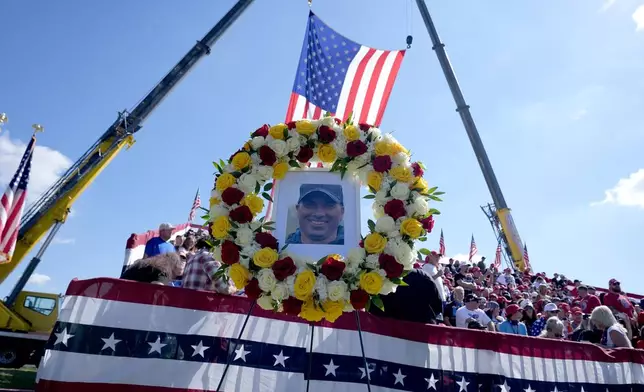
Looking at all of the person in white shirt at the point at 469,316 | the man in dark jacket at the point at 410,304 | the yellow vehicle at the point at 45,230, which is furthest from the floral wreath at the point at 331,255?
the yellow vehicle at the point at 45,230

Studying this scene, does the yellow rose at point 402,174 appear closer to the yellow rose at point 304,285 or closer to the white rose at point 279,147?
the white rose at point 279,147

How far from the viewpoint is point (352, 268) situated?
359 centimetres

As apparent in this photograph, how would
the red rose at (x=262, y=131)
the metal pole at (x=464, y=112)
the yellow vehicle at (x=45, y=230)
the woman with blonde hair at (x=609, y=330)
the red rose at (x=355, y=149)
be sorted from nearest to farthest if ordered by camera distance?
the red rose at (x=355, y=149) < the red rose at (x=262, y=131) < the woman with blonde hair at (x=609, y=330) < the yellow vehicle at (x=45, y=230) < the metal pole at (x=464, y=112)

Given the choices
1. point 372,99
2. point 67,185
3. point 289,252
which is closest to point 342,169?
point 289,252

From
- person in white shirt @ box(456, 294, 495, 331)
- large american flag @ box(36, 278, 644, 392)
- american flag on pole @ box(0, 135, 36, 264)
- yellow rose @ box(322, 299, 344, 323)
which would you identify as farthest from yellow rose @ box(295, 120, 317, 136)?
american flag on pole @ box(0, 135, 36, 264)

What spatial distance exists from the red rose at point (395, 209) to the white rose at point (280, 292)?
3.42 ft

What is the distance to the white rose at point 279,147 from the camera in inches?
159

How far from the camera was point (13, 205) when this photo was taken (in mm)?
10953

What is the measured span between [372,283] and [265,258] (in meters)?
0.85

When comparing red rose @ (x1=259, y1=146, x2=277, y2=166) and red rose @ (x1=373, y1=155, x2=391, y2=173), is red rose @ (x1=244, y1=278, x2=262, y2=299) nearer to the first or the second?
red rose @ (x1=259, y1=146, x2=277, y2=166)

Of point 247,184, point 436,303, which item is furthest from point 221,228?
point 436,303

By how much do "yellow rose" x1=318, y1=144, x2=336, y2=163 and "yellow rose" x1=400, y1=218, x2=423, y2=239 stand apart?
2.90 feet

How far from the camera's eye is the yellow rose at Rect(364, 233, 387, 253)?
3611mm

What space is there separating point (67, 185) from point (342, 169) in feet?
46.8
